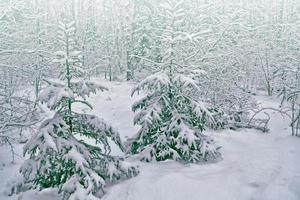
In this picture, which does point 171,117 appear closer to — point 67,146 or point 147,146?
point 147,146

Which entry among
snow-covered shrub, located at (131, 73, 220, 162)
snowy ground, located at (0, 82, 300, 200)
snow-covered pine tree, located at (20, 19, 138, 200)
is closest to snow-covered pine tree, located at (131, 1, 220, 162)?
snow-covered shrub, located at (131, 73, 220, 162)

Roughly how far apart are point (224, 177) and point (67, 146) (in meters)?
4.68

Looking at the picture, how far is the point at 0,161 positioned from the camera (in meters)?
14.4

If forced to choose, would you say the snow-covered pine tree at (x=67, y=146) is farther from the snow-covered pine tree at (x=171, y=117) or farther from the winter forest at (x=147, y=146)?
the snow-covered pine tree at (x=171, y=117)

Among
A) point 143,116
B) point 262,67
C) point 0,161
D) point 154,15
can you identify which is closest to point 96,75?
point 154,15

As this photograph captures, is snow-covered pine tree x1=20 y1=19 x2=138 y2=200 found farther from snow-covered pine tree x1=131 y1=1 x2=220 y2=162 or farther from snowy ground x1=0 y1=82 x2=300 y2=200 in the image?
snow-covered pine tree x1=131 y1=1 x2=220 y2=162

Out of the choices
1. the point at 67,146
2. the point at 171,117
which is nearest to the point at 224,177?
the point at 171,117

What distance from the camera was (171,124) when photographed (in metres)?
11.5

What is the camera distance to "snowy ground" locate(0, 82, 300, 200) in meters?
9.66

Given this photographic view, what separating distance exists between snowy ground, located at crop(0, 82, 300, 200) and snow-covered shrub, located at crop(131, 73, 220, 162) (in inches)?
17.2

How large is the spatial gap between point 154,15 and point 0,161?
28312mm

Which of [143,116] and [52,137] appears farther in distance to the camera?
[143,116]

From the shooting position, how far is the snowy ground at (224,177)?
9656 millimetres

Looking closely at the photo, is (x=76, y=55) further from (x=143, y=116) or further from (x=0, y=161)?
(x=0, y=161)
